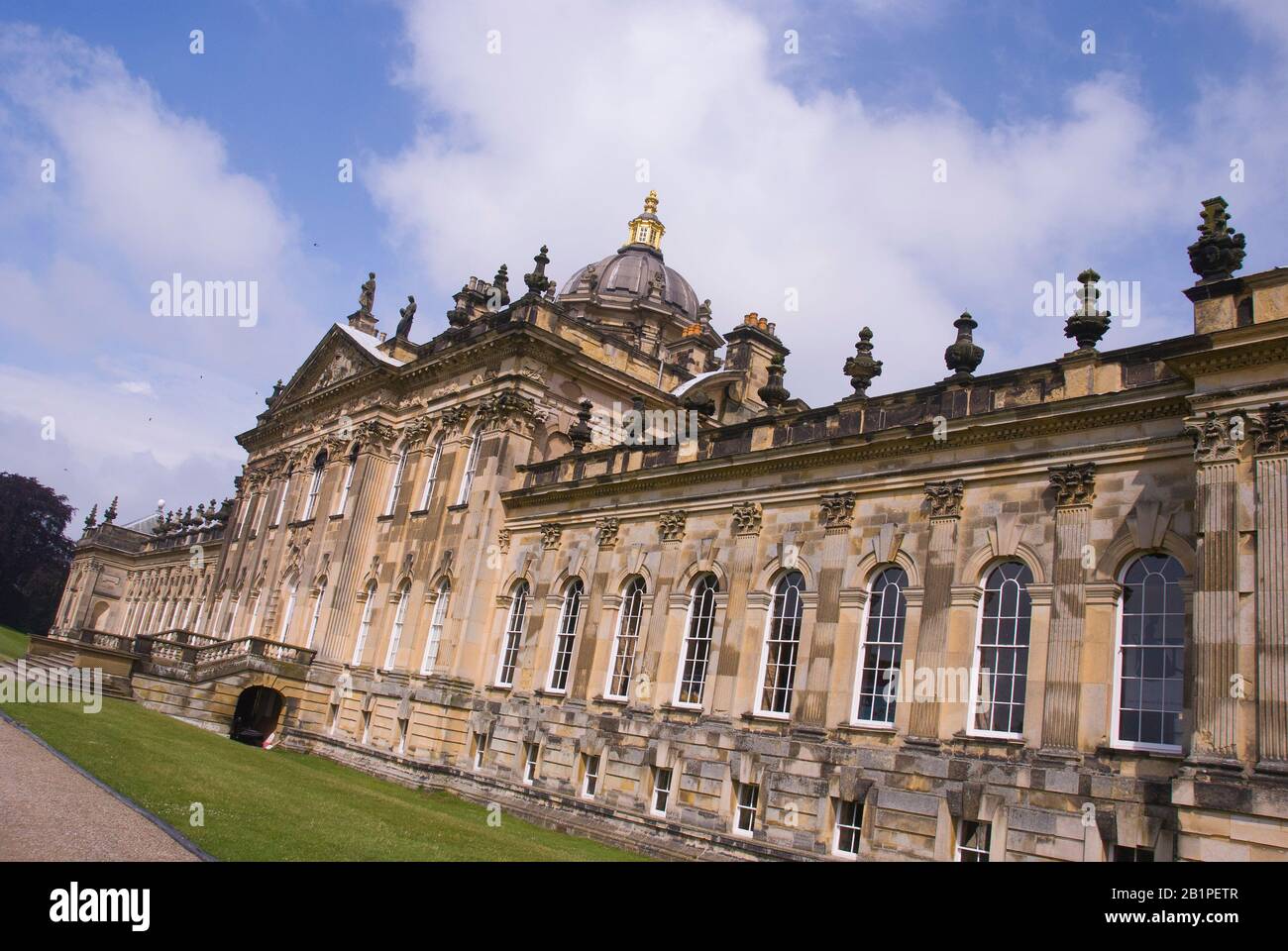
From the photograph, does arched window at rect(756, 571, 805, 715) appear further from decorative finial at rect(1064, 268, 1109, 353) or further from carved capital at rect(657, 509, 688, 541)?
decorative finial at rect(1064, 268, 1109, 353)

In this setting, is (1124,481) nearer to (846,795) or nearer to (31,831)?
(846,795)

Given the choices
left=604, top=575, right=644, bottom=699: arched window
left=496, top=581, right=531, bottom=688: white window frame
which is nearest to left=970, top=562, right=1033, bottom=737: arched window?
left=604, top=575, right=644, bottom=699: arched window

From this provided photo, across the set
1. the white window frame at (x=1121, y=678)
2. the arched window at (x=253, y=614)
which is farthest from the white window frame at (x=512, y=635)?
the arched window at (x=253, y=614)

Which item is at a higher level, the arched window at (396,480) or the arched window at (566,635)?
the arched window at (396,480)

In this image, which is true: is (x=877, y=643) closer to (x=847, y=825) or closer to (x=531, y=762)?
(x=847, y=825)

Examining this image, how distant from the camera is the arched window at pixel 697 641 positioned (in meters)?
22.3

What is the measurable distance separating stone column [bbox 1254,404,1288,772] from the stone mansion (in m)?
0.04

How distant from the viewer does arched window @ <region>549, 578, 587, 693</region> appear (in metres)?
26.4

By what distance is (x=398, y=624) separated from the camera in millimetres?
33156

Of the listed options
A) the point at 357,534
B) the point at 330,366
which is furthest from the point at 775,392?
the point at 330,366

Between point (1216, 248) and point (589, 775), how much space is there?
17075 mm

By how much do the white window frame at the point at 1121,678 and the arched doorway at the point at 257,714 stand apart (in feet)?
93.2

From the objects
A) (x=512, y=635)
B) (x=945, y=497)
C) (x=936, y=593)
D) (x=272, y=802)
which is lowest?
(x=272, y=802)

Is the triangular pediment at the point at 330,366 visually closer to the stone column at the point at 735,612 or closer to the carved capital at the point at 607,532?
the carved capital at the point at 607,532
